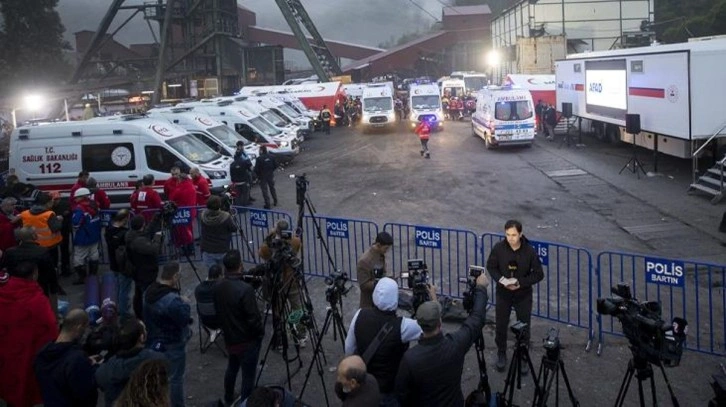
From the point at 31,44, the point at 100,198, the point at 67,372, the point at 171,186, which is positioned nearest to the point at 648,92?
the point at 171,186

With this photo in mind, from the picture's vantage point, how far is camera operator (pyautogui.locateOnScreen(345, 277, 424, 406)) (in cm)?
511

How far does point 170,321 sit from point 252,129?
58.7 ft

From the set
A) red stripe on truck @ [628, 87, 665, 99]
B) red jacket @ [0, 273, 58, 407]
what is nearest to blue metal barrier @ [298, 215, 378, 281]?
red jacket @ [0, 273, 58, 407]

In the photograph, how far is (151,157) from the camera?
1606cm

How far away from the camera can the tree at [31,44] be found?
5134 cm

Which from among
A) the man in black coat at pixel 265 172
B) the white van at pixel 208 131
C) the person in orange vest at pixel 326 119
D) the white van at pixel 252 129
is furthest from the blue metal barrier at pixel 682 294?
the person in orange vest at pixel 326 119

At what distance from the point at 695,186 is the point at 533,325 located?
10.4 meters

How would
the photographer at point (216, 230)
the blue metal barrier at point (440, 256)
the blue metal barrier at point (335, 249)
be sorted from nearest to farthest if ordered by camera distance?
the photographer at point (216, 230)
the blue metal barrier at point (440, 256)
the blue metal barrier at point (335, 249)

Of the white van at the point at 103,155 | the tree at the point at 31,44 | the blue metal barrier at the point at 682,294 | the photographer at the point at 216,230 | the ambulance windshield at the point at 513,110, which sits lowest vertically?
the blue metal barrier at the point at 682,294

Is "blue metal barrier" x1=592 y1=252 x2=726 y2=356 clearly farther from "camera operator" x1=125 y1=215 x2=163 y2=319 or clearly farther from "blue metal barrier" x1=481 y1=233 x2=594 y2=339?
"camera operator" x1=125 y1=215 x2=163 y2=319

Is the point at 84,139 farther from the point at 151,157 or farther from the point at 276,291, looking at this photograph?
the point at 276,291

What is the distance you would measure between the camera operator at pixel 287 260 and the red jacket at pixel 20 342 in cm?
238

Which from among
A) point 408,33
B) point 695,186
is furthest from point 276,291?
point 408,33

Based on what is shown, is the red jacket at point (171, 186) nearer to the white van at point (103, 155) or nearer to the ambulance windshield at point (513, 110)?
the white van at point (103, 155)
